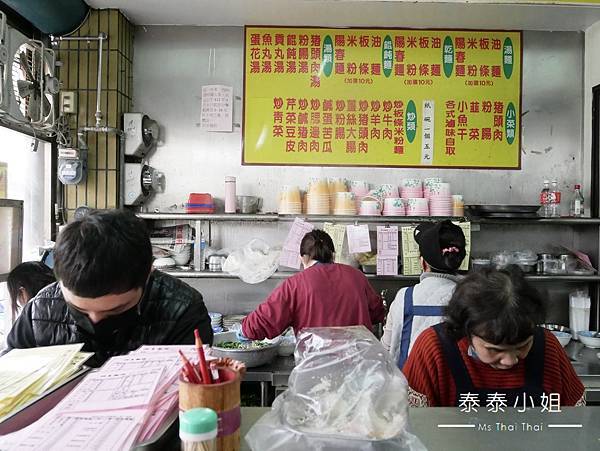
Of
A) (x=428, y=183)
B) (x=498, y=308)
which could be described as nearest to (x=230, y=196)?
(x=428, y=183)

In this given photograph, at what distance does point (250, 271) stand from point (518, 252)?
204cm

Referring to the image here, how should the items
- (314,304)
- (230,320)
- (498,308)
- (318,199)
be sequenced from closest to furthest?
(498,308) → (314,304) → (318,199) → (230,320)

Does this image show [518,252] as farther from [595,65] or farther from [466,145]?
[595,65]

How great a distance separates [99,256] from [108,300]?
0.13 m

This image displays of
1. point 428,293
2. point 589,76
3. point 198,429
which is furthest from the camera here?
point 589,76

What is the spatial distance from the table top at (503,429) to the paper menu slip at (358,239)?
7.36 ft

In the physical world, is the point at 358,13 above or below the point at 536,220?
above

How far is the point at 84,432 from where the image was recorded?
2.30 ft

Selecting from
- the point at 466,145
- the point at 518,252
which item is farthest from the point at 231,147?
the point at 518,252

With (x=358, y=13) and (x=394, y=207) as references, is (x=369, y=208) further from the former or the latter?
(x=358, y=13)

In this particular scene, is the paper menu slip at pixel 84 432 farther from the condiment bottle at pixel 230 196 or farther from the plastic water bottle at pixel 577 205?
the plastic water bottle at pixel 577 205

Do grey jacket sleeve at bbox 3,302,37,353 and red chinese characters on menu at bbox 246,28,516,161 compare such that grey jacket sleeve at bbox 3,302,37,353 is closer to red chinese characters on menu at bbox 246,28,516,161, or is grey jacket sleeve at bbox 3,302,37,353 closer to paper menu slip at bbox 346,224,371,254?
paper menu slip at bbox 346,224,371,254

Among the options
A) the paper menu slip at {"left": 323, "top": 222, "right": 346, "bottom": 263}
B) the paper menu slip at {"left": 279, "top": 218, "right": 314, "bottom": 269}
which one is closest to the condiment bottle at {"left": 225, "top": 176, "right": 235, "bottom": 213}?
the paper menu slip at {"left": 279, "top": 218, "right": 314, "bottom": 269}

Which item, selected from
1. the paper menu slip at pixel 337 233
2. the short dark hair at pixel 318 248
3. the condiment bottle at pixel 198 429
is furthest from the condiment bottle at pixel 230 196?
the condiment bottle at pixel 198 429
